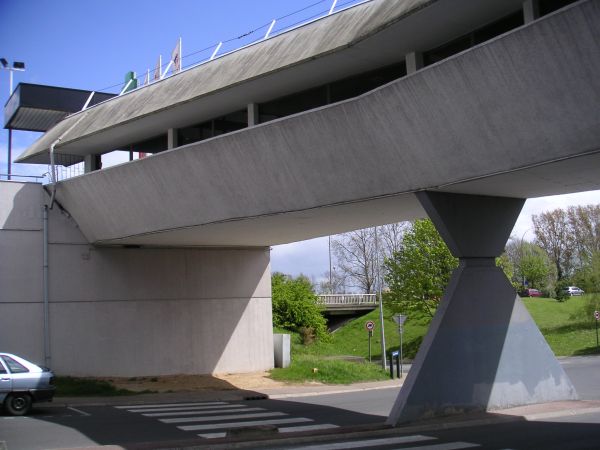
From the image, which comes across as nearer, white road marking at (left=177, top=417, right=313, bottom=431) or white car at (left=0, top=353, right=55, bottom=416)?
white road marking at (left=177, top=417, right=313, bottom=431)

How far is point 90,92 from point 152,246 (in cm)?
856

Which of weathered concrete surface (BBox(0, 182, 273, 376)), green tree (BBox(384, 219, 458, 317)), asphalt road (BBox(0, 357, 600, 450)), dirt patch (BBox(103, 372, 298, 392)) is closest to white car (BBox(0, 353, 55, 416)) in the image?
asphalt road (BBox(0, 357, 600, 450))

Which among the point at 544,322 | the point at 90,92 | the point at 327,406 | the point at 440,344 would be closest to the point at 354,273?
the point at 544,322

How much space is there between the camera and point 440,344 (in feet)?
49.4

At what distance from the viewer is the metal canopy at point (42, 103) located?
2853cm

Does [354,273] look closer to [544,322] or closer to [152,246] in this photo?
[544,322]

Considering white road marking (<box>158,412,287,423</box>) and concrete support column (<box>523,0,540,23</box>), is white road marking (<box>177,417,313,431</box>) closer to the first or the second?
white road marking (<box>158,412,287,423</box>)

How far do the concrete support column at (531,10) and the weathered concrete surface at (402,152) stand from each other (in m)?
1.08

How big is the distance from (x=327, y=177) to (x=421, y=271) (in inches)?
1248

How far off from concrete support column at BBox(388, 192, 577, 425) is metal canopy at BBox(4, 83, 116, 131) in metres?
19.3

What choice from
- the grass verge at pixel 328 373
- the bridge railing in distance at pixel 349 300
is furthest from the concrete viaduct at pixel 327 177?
the bridge railing in distance at pixel 349 300

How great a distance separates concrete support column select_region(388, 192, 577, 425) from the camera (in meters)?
14.9

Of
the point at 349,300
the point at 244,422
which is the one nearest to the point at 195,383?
the point at 244,422

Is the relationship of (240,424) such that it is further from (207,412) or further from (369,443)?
(369,443)
